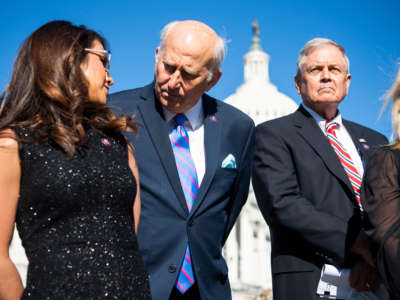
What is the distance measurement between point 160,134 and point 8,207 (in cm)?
147

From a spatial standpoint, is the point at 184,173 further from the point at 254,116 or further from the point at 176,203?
the point at 254,116

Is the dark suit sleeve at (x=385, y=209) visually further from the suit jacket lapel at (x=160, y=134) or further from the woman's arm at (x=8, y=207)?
the woman's arm at (x=8, y=207)

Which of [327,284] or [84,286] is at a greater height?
[84,286]

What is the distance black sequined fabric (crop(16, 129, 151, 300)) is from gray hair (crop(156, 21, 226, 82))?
1.63m

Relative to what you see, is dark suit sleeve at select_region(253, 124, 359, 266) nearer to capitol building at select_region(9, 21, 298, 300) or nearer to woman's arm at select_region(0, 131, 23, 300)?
woman's arm at select_region(0, 131, 23, 300)

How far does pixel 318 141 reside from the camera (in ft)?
12.3

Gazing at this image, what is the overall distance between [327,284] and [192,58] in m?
1.73

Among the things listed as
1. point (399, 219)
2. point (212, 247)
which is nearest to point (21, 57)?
point (212, 247)

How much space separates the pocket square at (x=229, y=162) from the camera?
12.1 ft

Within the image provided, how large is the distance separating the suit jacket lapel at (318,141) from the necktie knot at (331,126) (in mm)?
95

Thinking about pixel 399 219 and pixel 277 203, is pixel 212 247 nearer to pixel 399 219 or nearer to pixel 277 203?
pixel 277 203

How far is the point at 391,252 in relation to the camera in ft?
7.92

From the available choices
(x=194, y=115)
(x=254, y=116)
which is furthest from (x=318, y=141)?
(x=254, y=116)

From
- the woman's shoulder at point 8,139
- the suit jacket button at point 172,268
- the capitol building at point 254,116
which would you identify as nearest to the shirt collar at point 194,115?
the suit jacket button at point 172,268
